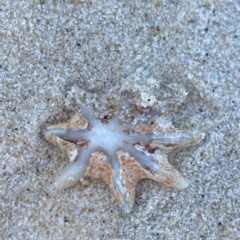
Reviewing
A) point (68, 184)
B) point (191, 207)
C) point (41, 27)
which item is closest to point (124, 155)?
point (68, 184)

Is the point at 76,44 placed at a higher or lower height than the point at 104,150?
higher

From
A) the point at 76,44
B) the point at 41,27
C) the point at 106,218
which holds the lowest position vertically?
the point at 106,218

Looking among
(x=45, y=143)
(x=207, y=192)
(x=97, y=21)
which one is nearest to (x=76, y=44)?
(x=97, y=21)

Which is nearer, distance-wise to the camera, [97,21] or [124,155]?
[124,155]

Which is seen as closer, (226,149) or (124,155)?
(124,155)

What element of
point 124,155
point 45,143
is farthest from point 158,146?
point 45,143

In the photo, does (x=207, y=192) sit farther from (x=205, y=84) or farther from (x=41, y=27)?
(x=41, y=27)

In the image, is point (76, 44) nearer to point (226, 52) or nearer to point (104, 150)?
point (104, 150)

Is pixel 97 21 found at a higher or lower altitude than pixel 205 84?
higher

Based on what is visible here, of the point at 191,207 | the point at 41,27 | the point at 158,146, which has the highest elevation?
the point at 41,27
